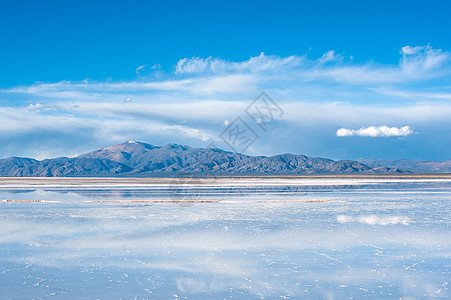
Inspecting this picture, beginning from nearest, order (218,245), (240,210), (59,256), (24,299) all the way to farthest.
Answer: (24,299)
(59,256)
(218,245)
(240,210)

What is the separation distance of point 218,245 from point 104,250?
3.40 m

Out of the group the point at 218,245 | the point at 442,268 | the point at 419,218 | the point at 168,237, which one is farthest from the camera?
the point at 419,218

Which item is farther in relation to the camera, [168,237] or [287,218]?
[287,218]

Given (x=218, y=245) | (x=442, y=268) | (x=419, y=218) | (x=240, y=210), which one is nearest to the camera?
(x=442, y=268)

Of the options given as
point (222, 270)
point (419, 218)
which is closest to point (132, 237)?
point (222, 270)

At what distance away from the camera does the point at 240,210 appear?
→ 22484mm

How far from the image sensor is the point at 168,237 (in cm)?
1459

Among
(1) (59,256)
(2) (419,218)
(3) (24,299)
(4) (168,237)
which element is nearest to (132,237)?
(4) (168,237)

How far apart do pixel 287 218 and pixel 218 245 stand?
6428 millimetres

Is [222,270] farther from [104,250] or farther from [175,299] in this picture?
[104,250]

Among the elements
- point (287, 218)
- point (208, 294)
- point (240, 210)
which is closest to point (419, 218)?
point (287, 218)

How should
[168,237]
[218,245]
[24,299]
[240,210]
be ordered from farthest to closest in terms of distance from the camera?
1. [240,210]
2. [168,237]
3. [218,245]
4. [24,299]

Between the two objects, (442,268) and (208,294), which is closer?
(208,294)

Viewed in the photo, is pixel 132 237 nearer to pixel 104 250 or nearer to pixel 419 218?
pixel 104 250
